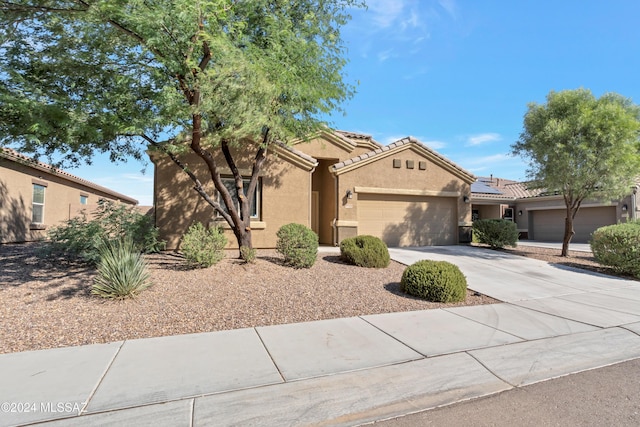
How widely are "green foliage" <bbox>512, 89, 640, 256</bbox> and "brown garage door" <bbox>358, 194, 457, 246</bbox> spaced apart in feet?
13.7

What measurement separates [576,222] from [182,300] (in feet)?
→ 83.1

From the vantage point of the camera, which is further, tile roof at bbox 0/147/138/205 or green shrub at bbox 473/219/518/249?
green shrub at bbox 473/219/518/249

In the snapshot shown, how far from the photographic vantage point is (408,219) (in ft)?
51.1

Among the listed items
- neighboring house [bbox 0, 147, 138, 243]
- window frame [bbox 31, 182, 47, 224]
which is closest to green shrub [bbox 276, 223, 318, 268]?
neighboring house [bbox 0, 147, 138, 243]

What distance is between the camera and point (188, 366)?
429 centimetres

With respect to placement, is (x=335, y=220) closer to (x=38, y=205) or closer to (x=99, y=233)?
(x=99, y=233)

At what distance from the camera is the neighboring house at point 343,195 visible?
39.5ft

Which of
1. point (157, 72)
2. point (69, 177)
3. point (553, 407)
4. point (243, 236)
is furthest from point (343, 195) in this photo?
point (69, 177)

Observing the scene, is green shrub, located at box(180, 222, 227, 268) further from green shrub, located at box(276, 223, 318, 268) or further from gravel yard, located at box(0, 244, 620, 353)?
green shrub, located at box(276, 223, 318, 268)

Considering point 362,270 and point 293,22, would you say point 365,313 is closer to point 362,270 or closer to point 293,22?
point 362,270

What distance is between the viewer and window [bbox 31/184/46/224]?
17.2 metres

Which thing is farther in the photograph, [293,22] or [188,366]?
[293,22]

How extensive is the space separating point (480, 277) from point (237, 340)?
24.3 feet

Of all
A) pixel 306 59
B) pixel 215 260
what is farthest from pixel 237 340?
pixel 306 59
